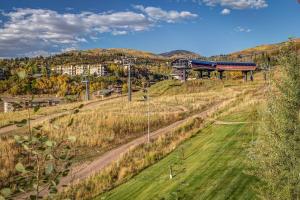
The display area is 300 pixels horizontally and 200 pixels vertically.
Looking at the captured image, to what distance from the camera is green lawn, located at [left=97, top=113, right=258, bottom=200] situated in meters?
20.4

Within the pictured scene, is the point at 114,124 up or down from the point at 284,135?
down

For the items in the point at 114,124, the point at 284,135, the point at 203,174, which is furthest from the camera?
the point at 114,124

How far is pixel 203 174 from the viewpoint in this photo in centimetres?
2330

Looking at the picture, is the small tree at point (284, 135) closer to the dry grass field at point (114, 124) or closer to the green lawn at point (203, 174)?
the green lawn at point (203, 174)

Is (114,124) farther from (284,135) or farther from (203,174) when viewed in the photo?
(284,135)

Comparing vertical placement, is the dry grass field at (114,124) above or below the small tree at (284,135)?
below

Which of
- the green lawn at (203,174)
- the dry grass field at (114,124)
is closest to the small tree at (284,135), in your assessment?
the green lawn at (203,174)

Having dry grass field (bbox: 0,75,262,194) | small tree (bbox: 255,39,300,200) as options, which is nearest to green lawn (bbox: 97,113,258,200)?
small tree (bbox: 255,39,300,200)

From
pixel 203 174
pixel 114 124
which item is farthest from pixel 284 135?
pixel 114 124

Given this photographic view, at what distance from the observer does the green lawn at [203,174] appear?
802 inches

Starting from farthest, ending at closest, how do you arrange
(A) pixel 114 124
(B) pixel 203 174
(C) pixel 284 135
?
1. (A) pixel 114 124
2. (B) pixel 203 174
3. (C) pixel 284 135

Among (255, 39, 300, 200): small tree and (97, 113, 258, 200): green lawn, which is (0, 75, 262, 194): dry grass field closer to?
(97, 113, 258, 200): green lawn

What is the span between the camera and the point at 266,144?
1351 cm

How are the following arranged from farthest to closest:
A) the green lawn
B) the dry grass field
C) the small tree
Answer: the dry grass field
the green lawn
the small tree
